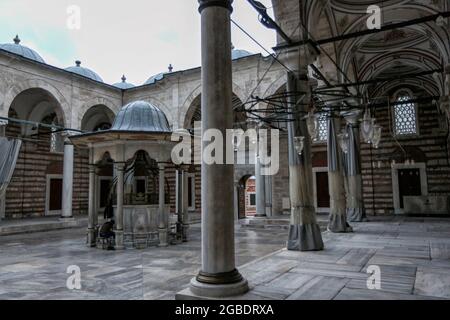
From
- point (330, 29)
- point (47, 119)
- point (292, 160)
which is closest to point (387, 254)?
point (292, 160)

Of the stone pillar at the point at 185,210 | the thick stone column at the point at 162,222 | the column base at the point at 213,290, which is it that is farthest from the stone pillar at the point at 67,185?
the column base at the point at 213,290

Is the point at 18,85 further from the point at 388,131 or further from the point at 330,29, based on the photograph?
the point at 388,131

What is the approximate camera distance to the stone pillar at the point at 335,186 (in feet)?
29.0

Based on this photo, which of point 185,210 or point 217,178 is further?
point 185,210

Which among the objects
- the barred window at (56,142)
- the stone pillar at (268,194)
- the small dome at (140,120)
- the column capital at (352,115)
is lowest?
the stone pillar at (268,194)

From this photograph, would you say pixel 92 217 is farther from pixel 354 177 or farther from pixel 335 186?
pixel 354 177

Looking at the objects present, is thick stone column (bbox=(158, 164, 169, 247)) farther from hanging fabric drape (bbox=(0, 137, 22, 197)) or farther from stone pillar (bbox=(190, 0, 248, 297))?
hanging fabric drape (bbox=(0, 137, 22, 197))

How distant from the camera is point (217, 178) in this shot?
3.46 m

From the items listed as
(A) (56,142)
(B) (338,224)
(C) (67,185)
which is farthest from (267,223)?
(A) (56,142)

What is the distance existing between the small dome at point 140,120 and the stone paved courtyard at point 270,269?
3.08m

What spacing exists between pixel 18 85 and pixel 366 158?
14823 millimetres

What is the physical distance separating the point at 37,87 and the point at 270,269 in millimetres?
13065

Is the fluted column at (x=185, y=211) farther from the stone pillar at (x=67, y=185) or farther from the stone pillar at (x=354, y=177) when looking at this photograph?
the stone pillar at (x=67, y=185)

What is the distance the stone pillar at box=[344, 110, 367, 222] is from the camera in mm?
11492
